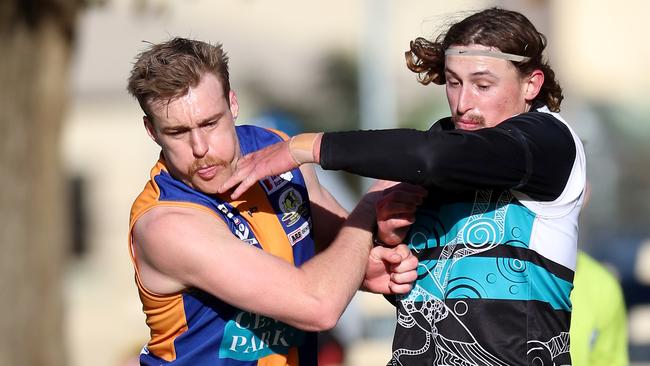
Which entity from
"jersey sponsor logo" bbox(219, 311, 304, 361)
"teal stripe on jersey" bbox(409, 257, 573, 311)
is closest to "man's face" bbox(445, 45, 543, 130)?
"teal stripe on jersey" bbox(409, 257, 573, 311)

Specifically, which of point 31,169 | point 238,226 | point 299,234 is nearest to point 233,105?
point 238,226

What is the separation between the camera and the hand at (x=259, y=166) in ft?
12.2

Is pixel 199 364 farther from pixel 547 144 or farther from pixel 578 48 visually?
pixel 578 48

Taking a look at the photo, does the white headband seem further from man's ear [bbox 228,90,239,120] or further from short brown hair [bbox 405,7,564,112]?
man's ear [bbox 228,90,239,120]

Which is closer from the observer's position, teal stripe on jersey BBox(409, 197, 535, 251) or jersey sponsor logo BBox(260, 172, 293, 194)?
teal stripe on jersey BBox(409, 197, 535, 251)

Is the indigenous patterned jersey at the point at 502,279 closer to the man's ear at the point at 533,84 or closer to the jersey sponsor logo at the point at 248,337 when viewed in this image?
the man's ear at the point at 533,84

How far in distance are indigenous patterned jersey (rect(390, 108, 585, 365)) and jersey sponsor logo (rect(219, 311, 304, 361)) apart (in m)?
0.52

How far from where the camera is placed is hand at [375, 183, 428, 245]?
3904 millimetres

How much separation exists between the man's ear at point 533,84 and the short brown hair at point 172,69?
1011mm

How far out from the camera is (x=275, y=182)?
13.8 feet

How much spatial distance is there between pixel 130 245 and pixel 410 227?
0.97 metres

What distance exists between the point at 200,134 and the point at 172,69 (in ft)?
0.75

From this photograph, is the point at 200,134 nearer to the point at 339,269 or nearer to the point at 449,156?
the point at 339,269

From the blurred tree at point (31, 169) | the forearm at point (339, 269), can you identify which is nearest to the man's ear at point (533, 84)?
the forearm at point (339, 269)
